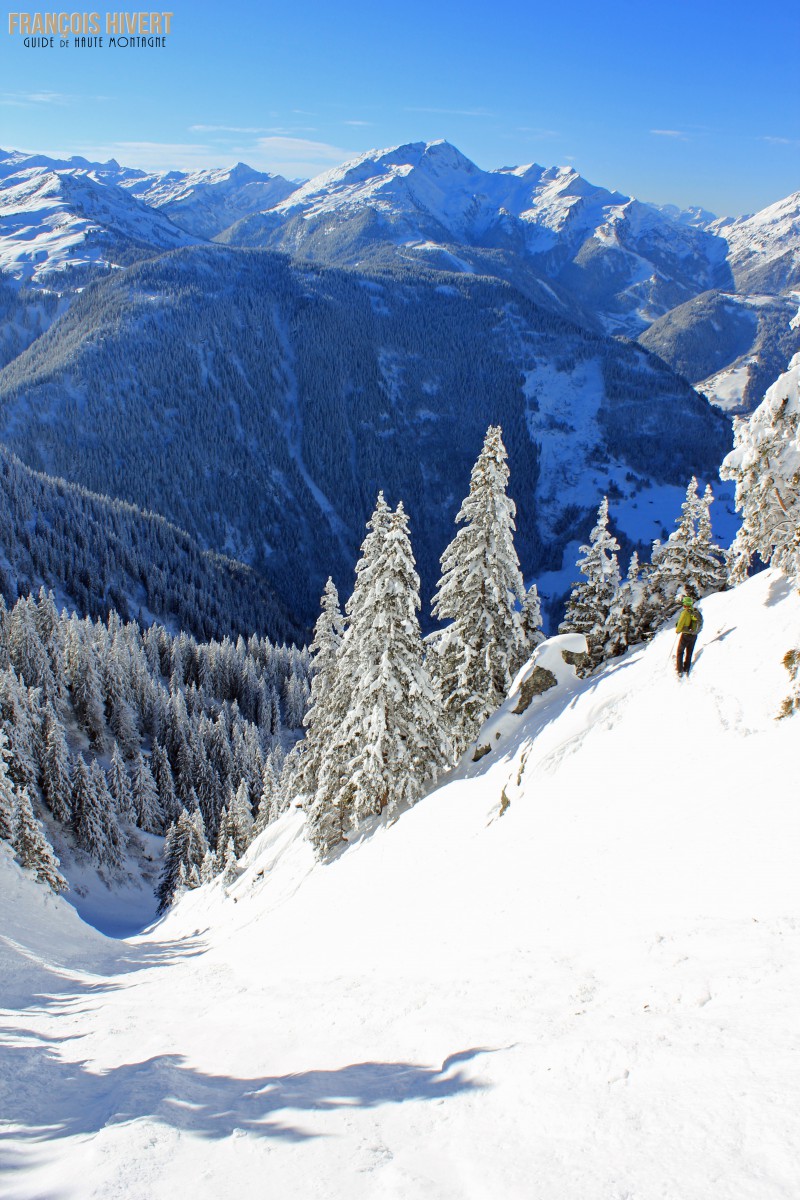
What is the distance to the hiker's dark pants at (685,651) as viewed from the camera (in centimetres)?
1650

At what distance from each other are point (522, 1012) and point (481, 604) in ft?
59.7

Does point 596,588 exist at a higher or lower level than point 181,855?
higher

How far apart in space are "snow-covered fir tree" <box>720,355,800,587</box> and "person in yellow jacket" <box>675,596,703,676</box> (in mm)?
2314

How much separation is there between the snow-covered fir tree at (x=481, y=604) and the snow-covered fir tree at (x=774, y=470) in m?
9.46

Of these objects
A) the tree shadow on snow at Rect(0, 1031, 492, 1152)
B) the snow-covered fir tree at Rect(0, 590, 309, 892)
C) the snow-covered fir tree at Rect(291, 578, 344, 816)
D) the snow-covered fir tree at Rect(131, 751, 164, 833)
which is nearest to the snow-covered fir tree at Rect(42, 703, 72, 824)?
the snow-covered fir tree at Rect(0, 590, 309, 892)

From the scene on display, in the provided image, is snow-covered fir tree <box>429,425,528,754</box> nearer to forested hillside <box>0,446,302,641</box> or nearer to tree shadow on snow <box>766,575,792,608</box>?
tree shadow on snow <box>766,575,792,608</box>

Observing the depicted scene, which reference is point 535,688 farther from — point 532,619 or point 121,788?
point 121,788

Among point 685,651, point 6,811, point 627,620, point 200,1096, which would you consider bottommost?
point 6,811

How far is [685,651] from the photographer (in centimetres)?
1661

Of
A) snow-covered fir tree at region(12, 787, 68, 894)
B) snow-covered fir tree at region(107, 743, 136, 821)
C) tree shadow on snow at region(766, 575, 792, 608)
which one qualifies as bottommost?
snow-covered fir tree at region(107, 743, 136, 821)

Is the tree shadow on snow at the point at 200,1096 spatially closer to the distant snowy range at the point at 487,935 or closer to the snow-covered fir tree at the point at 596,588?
the distant snowy range at the point at 487,935

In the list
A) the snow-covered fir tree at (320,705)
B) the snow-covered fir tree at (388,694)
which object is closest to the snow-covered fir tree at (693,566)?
the snow-covered fir tree at (388,694)

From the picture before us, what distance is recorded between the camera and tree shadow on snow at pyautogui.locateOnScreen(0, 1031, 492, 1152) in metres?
7.31

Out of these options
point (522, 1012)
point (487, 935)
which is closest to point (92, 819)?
point (487, 935)
